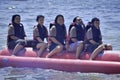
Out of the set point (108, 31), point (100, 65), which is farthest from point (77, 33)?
point (108, 31)

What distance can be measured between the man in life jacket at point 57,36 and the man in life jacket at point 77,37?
0.24m

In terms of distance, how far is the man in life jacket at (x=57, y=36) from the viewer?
29.3 feet

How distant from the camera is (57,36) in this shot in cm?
903

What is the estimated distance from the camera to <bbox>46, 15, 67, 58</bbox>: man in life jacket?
29.3 ft

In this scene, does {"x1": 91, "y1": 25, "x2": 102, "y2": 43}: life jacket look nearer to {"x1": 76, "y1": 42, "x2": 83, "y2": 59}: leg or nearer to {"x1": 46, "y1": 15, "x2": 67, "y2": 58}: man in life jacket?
{"x1": 76, "y1": 42, "x2": 83, "y2": 59}: leg

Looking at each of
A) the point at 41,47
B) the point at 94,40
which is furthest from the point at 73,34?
the point at 41,47

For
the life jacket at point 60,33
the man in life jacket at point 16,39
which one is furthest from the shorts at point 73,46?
the man in life jacket at point 16,39

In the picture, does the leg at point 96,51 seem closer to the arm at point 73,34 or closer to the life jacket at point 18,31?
the arm at point 73,34

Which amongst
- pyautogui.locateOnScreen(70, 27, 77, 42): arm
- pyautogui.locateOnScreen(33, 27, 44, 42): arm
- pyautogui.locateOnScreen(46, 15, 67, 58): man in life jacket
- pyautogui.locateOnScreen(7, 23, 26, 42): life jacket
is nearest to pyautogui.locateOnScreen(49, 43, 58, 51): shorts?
pyautogui.locateOnScreen(46, 15, 67, 58): man in life jacket

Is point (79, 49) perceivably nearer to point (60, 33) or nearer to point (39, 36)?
point (60, 33)

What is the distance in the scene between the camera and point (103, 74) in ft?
27.3

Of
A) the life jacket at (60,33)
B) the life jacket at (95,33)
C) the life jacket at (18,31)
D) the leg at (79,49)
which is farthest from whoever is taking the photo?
the life jacket at (18,31)

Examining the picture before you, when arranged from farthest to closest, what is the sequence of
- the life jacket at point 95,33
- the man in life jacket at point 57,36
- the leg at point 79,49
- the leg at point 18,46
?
the leg at point 18,46
the man in life jacket at point 57,36
the life jacket at point 95,33
the leg at point 79,49

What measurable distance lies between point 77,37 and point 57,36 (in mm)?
471
